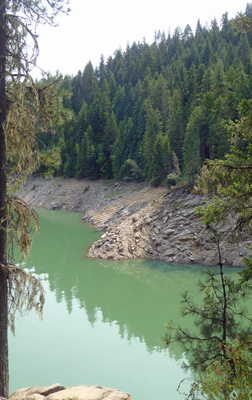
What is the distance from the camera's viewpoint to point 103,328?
51.5 ft

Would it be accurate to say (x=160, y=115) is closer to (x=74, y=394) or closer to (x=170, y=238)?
(x=170, y=238)

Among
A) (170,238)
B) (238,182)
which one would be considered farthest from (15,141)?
(170,238)

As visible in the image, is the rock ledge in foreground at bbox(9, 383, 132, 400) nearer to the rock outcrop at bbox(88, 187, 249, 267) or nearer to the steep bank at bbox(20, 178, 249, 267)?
the steep bank at bbox(20, 178, 249, 267)

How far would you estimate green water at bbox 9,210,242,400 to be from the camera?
1174cm

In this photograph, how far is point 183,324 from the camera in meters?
15.3

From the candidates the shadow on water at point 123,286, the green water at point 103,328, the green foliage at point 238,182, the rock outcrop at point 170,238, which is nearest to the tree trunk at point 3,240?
the green water at point 103,328

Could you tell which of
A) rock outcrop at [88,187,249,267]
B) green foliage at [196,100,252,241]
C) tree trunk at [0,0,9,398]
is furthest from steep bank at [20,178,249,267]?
tree trunk at [0,0,9,398]

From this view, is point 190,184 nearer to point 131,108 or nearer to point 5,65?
point 5,65

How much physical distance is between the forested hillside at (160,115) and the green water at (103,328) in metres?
8.20

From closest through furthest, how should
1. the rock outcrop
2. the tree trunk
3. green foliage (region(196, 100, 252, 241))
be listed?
the tree trunk → green foliage (region(196, 100, 252, 241)) → the rock outcrop

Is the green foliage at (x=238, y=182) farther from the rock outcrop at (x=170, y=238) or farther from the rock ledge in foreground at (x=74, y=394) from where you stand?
the rock outcrop at (x=170, y=238)

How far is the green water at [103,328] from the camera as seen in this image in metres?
11.7

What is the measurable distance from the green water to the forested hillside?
323 inches

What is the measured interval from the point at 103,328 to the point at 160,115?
3843 cm
